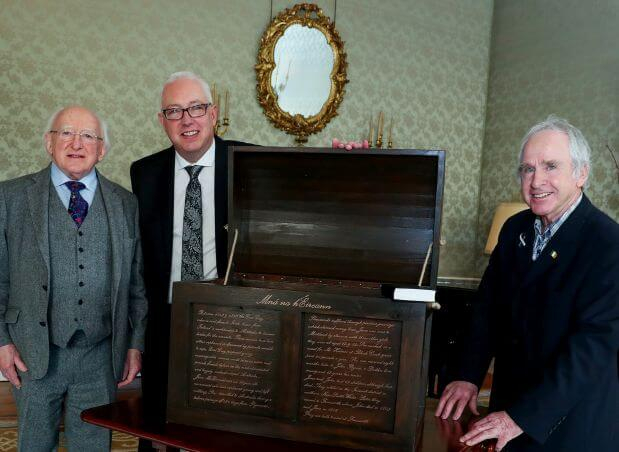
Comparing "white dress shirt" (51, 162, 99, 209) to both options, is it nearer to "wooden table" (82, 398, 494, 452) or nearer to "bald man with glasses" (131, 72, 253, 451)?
"bald man with glasses" (131, 72, 253, 451)

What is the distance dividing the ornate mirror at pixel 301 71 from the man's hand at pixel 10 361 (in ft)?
12.1

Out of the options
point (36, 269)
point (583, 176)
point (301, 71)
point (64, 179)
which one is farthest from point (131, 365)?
point (301, 71)

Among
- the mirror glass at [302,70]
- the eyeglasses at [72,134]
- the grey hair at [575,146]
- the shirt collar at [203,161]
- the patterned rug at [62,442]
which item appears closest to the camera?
the grey hair at [575,146]

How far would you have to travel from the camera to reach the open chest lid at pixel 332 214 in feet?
5.74

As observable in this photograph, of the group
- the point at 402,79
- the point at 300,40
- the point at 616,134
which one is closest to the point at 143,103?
the point at 300,40

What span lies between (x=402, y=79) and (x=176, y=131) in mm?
3970

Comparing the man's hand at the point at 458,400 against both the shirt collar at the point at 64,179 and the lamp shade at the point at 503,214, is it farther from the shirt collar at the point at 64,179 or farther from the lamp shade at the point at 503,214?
the lamp shade at the point at 503,214

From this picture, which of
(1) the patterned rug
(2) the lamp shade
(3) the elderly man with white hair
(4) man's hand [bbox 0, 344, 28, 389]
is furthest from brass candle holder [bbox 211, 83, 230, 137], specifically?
(3) the elderly man with white hair

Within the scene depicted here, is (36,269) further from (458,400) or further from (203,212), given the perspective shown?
(458,400)

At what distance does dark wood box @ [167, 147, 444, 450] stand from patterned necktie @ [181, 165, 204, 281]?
55 cm

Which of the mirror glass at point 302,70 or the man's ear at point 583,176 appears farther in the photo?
the mirror glass at point 302,70

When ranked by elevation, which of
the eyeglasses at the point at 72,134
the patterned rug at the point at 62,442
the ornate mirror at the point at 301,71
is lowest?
the patterned rug at the point at 62,442

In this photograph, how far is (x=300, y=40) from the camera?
218 inches

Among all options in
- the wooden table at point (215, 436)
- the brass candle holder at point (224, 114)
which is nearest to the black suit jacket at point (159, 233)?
the wooden table at point (215, 436)
